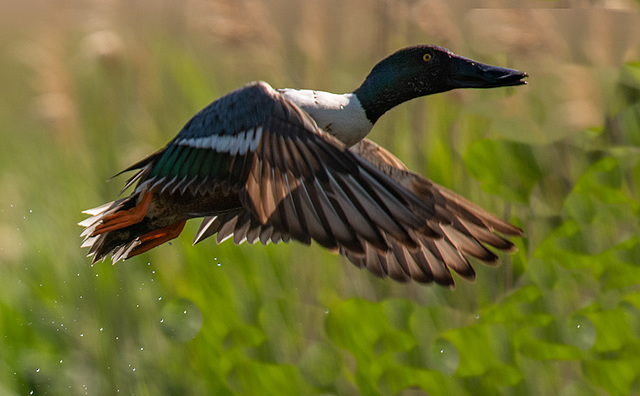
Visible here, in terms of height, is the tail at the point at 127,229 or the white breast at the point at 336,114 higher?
the white breast at the point at 336,114

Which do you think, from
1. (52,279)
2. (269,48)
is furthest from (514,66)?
(52,279)

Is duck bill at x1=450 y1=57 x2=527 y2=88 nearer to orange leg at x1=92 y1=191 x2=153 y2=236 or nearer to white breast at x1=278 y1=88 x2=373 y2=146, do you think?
white breast at x1=278 y1=88 x2=373 y2=146

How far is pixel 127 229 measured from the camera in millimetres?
2324

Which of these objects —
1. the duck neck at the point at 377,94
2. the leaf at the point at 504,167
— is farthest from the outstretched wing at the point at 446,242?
the leaf at the point at 504,167

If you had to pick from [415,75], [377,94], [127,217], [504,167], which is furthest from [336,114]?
[504,167]

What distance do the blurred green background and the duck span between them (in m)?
0.97

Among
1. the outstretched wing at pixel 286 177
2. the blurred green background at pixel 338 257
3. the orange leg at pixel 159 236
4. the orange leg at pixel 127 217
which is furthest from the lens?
the blurred green background at pixel 338 257

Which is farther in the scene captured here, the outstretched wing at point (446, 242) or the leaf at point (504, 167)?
the leaf at point (504, 167)

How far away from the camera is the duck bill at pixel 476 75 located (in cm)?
216

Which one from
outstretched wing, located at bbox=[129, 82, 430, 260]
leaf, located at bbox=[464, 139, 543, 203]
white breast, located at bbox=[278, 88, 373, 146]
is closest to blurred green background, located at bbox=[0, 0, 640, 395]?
leaf, located at bbox=[464, 139, 543, 203]

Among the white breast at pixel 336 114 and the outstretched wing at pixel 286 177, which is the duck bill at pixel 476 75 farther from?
the outstretched wing at pixel 286 177

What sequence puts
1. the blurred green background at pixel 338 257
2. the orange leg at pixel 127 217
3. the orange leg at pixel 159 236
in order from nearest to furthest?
the orange leg at pixel 127 217 < the orange leg at pixel 159 236 < the blurred green background at pixel 338 257

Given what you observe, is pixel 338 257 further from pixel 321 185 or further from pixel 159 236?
pixel 321 185

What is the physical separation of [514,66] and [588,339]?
1.23 metres
